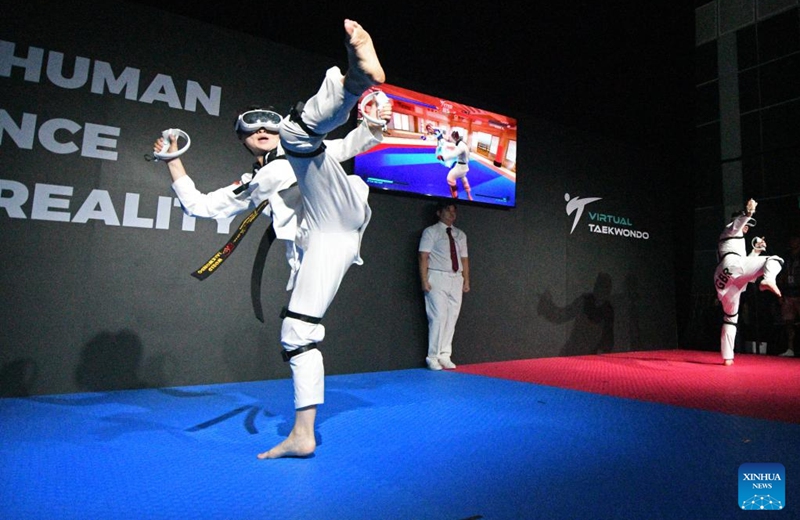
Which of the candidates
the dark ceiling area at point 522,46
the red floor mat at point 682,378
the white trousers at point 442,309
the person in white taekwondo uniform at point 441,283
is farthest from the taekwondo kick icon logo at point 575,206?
the white trousers at point 442,309

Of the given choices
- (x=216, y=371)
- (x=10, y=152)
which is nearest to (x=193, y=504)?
(x=216, y=371)

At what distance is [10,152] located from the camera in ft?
11.8

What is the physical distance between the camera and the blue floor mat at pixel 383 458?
1.73 meters

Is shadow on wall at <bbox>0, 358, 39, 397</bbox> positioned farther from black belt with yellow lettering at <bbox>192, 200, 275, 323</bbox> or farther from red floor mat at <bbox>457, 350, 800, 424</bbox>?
red floor mat at <bbox>457, 350, 800, 424</bbox>

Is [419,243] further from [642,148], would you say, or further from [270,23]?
[642,148]

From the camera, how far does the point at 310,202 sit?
224 centimetres

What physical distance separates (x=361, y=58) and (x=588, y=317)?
6.35 m

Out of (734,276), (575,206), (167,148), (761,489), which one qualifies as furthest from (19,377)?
(734,276)

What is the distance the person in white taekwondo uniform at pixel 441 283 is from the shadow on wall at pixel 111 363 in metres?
2.74

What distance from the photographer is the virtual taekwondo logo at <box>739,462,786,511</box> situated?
1.76 metres

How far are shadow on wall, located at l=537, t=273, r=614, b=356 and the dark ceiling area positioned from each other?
237 cm

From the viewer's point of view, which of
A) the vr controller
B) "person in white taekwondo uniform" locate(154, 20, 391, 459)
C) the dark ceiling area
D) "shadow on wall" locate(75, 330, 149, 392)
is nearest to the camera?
"person in white taekwondo uniform" locate(154, 20, 391, 459)

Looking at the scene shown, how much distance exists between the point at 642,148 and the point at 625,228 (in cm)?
135

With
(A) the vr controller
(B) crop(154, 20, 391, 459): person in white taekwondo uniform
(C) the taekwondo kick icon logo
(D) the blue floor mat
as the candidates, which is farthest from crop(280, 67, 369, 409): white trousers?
(C) the taekwondo kick icon logo
